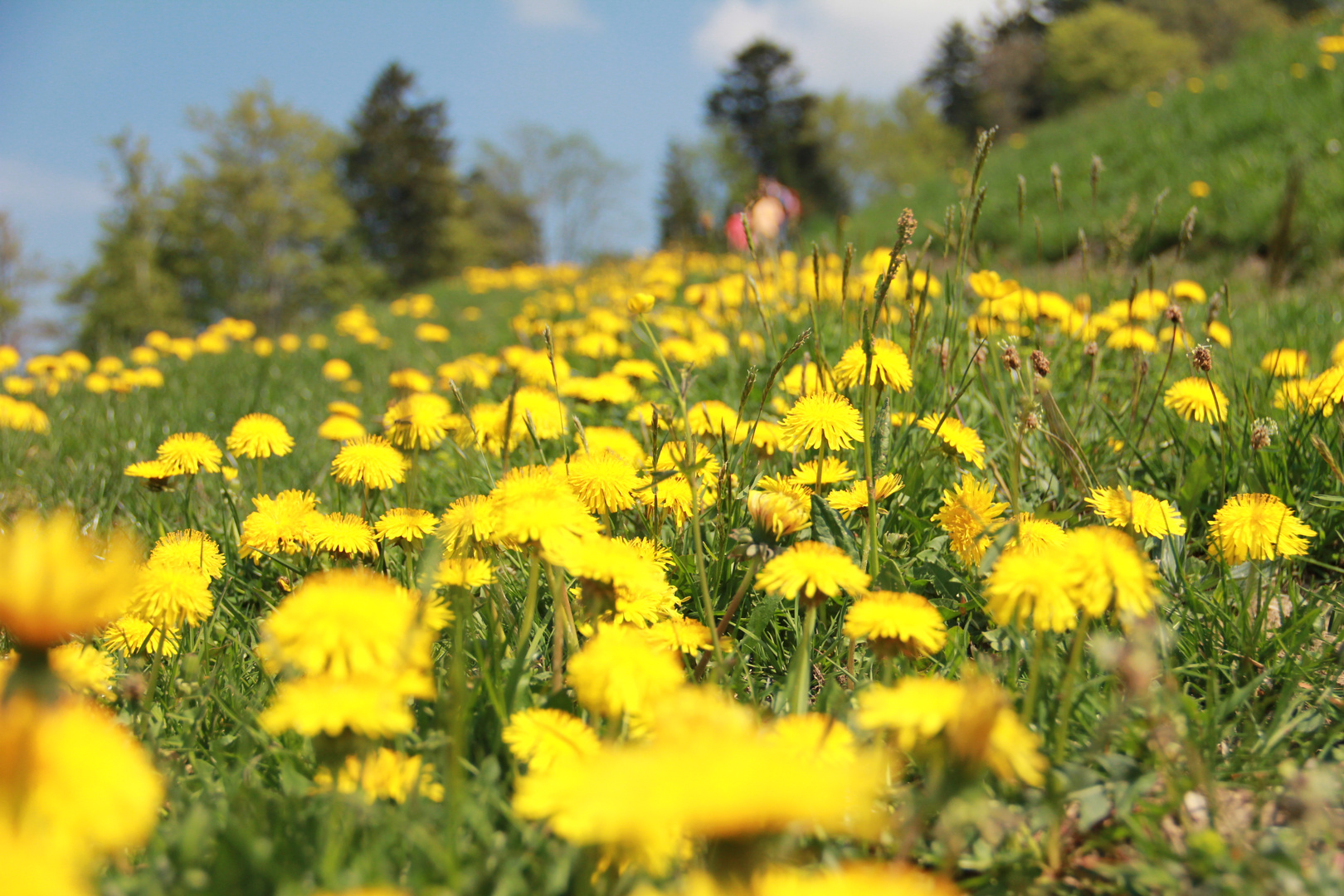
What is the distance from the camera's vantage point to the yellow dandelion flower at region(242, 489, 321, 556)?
62.4 inches

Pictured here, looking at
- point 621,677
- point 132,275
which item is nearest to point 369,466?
point 621,677

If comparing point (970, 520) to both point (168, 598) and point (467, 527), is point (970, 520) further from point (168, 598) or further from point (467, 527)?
point (168, 598)

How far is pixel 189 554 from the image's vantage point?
1.51 metres

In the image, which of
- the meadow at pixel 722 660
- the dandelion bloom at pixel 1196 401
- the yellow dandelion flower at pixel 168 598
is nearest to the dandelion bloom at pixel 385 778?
→ the meadow at pixel 722 660

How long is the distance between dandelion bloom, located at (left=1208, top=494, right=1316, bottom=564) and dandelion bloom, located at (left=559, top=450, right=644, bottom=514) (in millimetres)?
1102

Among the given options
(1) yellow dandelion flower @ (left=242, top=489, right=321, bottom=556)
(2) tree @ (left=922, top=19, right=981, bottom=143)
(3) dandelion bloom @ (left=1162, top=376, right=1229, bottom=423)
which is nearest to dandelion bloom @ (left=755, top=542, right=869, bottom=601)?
(1) yellow dandelion flower @ (left=242, top=489, right=321, bottom=556)

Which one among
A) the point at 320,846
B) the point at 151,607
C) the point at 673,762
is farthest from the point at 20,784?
the point at 151,607

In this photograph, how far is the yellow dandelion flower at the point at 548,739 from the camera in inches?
39.5

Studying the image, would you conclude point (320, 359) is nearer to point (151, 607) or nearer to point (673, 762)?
point (151, 607)

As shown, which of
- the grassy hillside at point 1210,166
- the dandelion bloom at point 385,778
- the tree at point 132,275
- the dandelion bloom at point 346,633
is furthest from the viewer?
the tree at point 132,275

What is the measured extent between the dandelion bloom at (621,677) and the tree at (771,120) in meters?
41.3

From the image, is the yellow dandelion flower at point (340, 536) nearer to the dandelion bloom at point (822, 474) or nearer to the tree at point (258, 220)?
the dandelion bloom at point (822, 474)

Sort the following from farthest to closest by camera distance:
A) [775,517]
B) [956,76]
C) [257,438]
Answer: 1. [956,76]
2. [257,438]
3. [775,517]

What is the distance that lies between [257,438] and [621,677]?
57.2 inches
